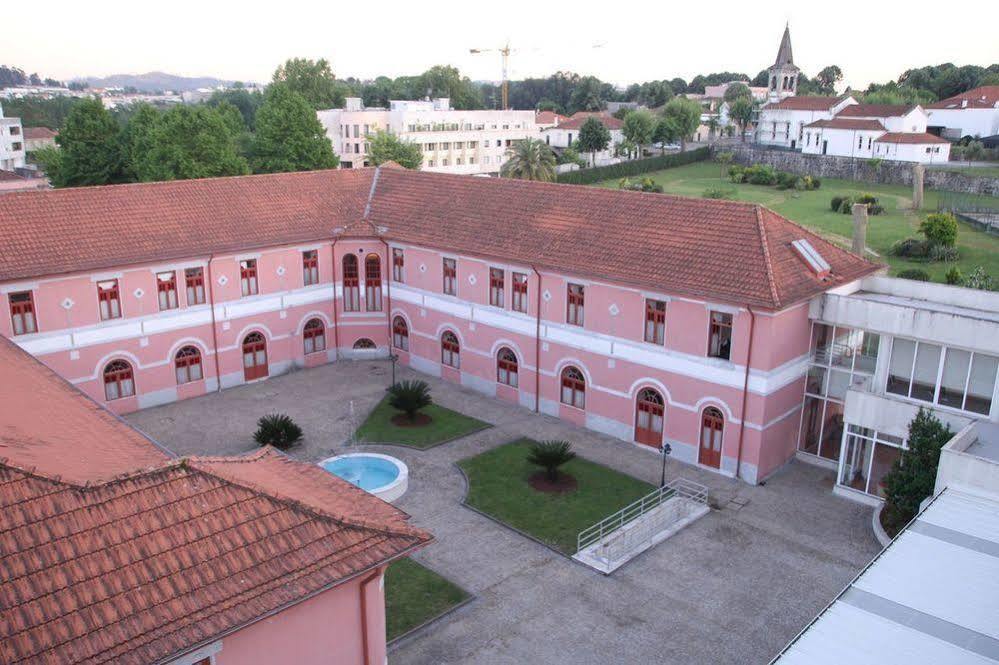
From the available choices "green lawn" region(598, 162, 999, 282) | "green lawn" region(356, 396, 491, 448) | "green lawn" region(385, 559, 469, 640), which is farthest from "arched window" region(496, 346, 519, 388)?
"green lawn" region(598, 162, 999, 282)

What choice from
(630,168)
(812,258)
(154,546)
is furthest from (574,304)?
(630,168)

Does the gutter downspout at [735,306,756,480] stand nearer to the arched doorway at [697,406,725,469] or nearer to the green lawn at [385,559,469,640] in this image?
the arched doorway at [697,406,725,469]

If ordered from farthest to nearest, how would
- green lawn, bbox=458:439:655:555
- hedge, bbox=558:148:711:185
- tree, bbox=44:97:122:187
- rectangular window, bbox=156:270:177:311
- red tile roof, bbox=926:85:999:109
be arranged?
1. red tile roof, bbox=926:85:999:109
2. hedge, bbox=558:148:711:185
3. tree, bbox=44:97:122:187
4. rectangular window, bbox=156:270:177:311
5. green lawn, bbox=458:439:655:555

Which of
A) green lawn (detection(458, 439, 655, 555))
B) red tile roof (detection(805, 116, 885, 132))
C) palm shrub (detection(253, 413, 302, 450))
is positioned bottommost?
green lawn (detection(458, 439, 655, 555))

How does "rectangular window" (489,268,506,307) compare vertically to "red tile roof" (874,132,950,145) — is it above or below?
below

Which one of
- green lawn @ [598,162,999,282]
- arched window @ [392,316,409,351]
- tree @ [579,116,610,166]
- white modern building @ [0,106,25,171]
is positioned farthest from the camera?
white modern building @ [0,106,25,171]

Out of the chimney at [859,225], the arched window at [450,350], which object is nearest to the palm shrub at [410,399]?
the arched window at [450,350]

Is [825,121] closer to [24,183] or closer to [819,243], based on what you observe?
[819,243]
